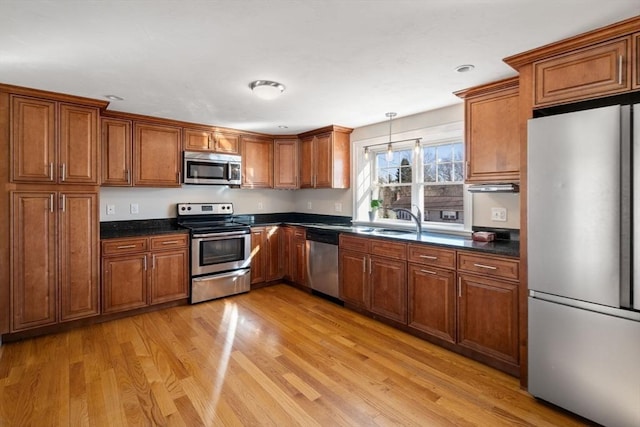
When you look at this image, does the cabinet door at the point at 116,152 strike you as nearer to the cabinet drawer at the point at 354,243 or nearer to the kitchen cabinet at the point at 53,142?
the kitchen cabinet at the point at 53,142

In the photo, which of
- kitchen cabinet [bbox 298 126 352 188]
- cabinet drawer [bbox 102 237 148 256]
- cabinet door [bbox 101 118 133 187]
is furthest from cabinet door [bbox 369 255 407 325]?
cabinet door [bbox 101 118 133 187]

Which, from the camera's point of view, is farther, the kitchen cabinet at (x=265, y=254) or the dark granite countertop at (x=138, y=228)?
the kitchen cabinet at (x=265, y=254)

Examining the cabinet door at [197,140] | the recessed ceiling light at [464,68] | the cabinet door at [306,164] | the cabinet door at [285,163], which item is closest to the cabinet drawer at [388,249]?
the recessed ceiling light at [464,68]

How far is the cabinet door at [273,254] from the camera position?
187 inches

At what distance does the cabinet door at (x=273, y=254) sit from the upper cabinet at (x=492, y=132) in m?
2.79

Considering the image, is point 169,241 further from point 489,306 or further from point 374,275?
point 489,306

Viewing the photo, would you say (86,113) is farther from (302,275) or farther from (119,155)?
(302,275)

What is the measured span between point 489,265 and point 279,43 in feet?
7.22

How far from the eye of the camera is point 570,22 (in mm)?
1837

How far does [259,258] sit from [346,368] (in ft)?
8.06

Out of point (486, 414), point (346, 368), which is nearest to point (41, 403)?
point (346, 368)

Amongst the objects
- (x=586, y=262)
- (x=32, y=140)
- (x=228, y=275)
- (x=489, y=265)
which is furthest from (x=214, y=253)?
(x=586, y=262)

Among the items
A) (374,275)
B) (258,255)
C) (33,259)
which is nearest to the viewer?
(33,259)

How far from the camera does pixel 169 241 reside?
387 centimetres
